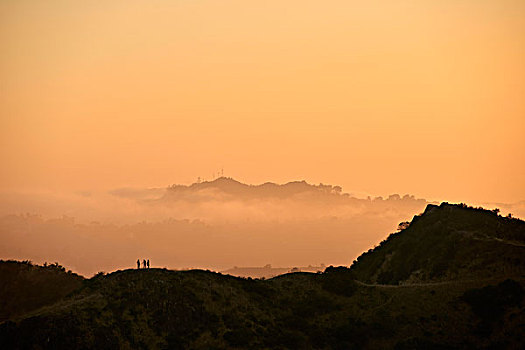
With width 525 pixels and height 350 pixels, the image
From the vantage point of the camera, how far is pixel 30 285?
12275cm

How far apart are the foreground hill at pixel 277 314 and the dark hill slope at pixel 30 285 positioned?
33185 mm

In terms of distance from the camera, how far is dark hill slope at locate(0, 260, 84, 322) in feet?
382

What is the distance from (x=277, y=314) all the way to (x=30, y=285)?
194 feet

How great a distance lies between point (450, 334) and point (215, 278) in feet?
113

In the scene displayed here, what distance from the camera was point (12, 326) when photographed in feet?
229

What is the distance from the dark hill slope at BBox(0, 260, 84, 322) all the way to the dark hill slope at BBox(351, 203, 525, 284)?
62.3m

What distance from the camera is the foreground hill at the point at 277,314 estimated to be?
72.9m

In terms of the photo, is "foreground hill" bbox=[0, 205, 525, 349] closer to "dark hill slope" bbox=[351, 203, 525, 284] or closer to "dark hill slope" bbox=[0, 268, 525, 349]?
"dark hill slope" bbox=[0, 268, 525, 349]

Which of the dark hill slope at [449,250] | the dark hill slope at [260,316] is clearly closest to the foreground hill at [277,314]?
the dark hill slope at [260,316]

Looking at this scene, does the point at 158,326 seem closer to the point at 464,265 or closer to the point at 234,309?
the point at 234,309

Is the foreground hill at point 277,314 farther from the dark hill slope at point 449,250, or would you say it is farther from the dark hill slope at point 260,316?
the dark hill slope at point 449,250

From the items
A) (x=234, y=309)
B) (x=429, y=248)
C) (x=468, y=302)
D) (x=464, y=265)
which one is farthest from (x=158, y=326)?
(x=429, y=248)

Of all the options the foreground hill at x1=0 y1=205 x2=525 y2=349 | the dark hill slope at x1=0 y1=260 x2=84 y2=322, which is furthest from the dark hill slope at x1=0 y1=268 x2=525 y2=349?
the dark hill slope at x1=0 y1=260 x2=84 y2=322

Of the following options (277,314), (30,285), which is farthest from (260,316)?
(30,285)
